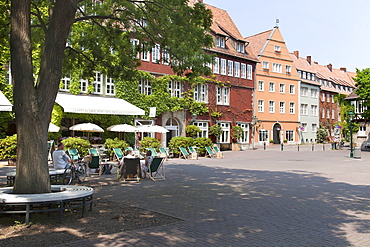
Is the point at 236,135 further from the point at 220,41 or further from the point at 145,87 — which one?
the point at 145,87

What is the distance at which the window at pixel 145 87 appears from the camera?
29.1 metres

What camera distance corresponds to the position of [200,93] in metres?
33.9

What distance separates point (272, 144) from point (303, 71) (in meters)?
15.4

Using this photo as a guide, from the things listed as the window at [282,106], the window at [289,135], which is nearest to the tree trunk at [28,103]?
the window at [282,106]

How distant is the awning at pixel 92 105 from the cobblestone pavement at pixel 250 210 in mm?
9936

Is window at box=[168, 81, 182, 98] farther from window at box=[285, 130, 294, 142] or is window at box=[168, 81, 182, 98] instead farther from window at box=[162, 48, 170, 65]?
window at box=[285, 130, 294, 142]

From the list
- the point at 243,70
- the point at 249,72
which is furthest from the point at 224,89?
the point at 249,72

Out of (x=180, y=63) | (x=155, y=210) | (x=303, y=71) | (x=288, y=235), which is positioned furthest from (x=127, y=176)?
(x=303, y=71)

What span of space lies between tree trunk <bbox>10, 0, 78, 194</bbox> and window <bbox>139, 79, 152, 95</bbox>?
21.8 metres

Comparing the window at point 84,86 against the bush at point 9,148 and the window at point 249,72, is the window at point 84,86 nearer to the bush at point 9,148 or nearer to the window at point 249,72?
the bush at point 9,148

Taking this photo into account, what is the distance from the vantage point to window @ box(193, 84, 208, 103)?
33.6m

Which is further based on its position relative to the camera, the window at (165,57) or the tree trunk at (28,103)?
the window at (165,57)

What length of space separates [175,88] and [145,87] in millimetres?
3280

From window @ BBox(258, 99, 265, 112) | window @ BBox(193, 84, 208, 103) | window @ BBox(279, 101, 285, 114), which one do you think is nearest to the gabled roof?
window @ BBox(258, 99, 265, 112)
